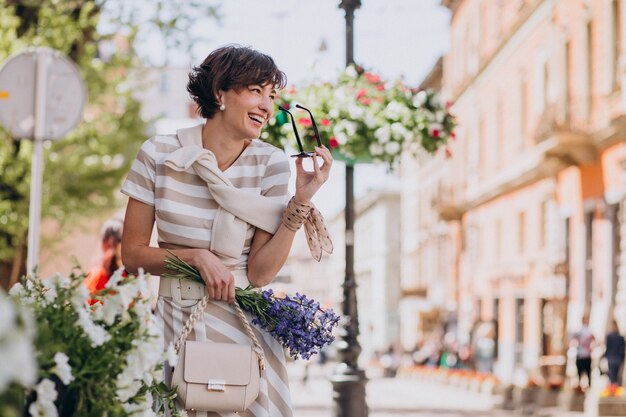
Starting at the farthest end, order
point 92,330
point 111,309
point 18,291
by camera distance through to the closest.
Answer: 1. point 18,291
2. point 111,309
3. point 92,330

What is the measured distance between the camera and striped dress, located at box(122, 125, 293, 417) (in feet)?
11.7

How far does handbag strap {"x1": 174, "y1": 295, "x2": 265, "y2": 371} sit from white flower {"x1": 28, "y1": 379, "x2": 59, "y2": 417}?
1.05 metres

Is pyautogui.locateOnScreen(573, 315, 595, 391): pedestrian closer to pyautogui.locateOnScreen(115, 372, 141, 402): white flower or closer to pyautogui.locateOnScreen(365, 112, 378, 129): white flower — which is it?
pyautogui.locateOnScreen(365, 112, 378, 129): white flower

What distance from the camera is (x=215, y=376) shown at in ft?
11.2

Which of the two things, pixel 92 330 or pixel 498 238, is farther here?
pixel 498 238

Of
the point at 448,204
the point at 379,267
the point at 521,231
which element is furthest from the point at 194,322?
the point at 379,267

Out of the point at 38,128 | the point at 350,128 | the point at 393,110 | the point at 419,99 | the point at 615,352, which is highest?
the point at 419,99

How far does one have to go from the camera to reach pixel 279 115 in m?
9.04

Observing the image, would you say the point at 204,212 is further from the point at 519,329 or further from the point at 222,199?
the point at 519,329

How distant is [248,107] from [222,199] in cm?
28

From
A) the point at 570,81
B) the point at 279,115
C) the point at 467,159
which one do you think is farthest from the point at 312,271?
the point at 279,115

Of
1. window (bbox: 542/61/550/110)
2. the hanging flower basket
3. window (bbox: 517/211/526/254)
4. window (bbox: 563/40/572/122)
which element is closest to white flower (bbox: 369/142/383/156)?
the hanging flower basket

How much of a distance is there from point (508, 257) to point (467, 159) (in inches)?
369

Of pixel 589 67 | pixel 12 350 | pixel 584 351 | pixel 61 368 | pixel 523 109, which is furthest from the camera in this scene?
pixel 523 109
